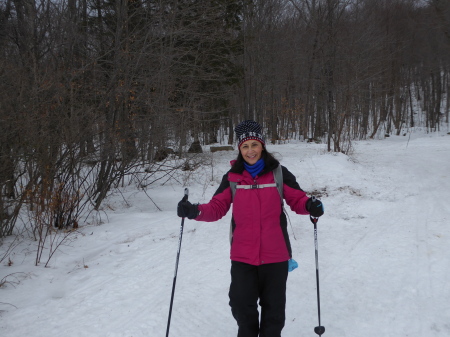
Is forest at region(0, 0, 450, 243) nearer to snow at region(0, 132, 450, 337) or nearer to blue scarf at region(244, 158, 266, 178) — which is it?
snow at region(0, 132, 450, 337)

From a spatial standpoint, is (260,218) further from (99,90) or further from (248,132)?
(99,90)

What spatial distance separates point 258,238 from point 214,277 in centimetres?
236

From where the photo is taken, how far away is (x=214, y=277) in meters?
5.03

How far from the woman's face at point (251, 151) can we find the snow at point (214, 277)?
70.4 inches

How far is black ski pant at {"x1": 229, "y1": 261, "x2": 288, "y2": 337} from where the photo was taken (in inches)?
113

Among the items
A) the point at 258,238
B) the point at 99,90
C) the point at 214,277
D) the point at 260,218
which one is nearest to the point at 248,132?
the point at 260,218

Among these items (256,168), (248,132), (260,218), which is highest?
(248,132)

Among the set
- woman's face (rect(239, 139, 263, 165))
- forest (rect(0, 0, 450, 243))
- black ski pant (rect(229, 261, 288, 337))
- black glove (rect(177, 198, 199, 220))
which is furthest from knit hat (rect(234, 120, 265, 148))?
forest (rect(0, 0, 450, 243))

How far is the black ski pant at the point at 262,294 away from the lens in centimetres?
287

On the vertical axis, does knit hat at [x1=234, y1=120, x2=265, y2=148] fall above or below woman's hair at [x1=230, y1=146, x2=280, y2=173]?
above

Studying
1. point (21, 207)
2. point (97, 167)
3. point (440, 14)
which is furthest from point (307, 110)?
point (21, 207)

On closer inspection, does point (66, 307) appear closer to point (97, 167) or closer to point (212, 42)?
point (97, 167)

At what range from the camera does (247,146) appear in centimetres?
311

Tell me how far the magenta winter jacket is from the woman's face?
0.37 feet
